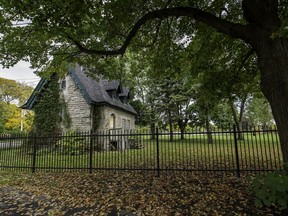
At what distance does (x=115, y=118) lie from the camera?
1902 centimetres

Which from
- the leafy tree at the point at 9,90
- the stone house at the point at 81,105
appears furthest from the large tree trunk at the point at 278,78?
the leafy tree at the point at 9,90

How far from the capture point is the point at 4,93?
118 ft

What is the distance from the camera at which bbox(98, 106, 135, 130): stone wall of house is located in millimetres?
16625

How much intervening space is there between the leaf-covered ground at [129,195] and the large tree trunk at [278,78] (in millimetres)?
1875

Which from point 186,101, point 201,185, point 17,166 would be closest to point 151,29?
point 201,185

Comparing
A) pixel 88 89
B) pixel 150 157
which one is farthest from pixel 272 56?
pixel 88 89

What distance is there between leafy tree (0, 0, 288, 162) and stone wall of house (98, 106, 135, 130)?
27.6 feet

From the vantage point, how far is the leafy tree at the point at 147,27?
4.38m

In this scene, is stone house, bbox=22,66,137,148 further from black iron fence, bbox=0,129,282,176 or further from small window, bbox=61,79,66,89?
black iron fence, bbox=0,129,282,176

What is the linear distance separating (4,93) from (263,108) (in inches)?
1918

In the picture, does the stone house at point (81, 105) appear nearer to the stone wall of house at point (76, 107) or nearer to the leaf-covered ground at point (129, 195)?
the stone wall of house at point (76, 107)

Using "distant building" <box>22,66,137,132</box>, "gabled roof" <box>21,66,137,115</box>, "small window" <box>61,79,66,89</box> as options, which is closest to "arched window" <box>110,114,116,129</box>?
"distant building" <box>22,66,137,132</box>

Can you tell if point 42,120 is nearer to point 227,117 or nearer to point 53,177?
point 53,177

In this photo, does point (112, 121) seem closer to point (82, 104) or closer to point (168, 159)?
point (82, 104)
